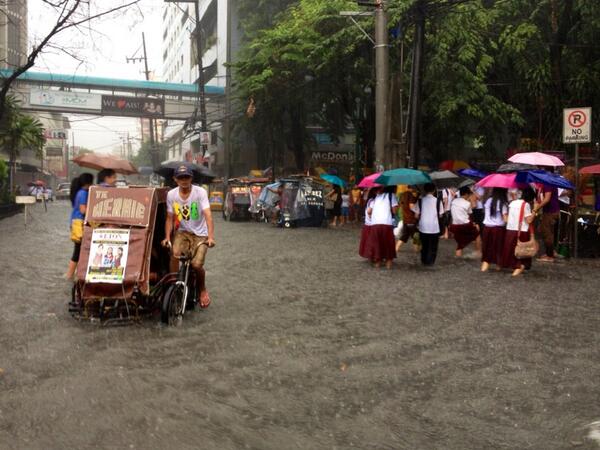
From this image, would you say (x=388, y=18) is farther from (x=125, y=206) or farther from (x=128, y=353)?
(x=128, y=353)

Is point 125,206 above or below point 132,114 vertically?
below

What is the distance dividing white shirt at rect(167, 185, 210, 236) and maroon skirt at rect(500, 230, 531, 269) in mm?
5843

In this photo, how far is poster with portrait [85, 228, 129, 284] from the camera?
715 cm

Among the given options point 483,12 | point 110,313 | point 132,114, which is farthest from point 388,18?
point 132,114

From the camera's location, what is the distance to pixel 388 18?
20.6m

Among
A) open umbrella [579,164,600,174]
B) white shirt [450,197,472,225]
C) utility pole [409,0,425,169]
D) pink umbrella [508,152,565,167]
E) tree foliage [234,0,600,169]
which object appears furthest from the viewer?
tree foliage [234,0,600,169]

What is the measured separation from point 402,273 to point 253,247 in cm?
532

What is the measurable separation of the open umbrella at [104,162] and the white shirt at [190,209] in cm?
220

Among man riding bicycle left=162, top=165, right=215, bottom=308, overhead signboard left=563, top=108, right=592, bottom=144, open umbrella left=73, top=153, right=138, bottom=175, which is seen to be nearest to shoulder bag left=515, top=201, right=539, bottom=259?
overhead signboard left=563, top=108, right=592, bottom=144

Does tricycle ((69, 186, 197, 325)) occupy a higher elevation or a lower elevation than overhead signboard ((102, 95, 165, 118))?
lower

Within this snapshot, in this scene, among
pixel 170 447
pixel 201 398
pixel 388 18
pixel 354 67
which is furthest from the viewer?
pixel 354 67

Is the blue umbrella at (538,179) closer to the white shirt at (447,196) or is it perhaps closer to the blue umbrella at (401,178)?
the blue umbrella at (401,178)

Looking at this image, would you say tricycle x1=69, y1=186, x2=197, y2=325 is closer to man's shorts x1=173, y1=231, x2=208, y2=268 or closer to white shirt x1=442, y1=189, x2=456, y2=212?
man's shorts x1=173, y1=231, x2=208, y2=268

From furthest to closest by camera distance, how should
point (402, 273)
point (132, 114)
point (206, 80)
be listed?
1. point (206, 80)
2. point (132, 114)
3. point (402, 273)
